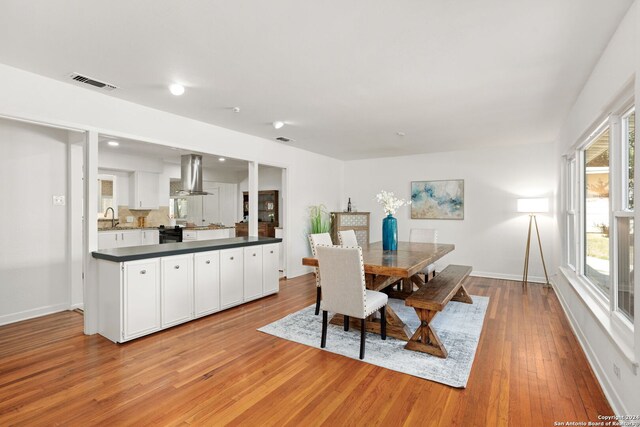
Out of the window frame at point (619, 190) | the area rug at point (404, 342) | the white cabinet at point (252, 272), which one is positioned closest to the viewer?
the window frame at point (619, 190)

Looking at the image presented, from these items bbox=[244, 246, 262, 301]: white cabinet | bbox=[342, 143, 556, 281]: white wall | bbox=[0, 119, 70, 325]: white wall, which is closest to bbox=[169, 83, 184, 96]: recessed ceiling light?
bbox=[0, 119, 70, 325]: white wall

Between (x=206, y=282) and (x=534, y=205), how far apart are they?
5.08m

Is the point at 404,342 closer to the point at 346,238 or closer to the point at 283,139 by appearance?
the point at 346,238

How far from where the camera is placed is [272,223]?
26.6 ft

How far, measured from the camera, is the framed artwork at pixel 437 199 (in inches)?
249

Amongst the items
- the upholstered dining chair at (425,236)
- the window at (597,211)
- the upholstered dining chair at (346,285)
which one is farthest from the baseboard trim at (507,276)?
the upholstered dining chair at (346,285)

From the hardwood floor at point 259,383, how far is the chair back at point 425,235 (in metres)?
1.91

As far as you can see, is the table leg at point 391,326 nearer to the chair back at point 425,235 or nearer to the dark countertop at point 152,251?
the dark countertop at point 152,251

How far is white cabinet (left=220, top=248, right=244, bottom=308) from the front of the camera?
396cm

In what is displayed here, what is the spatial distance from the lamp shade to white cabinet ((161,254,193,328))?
507 cm

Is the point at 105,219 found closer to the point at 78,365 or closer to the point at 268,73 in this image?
the point at 78,365

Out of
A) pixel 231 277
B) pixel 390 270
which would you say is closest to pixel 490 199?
pixel 390 270

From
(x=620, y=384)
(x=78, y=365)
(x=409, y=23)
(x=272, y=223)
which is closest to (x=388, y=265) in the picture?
(x=620, y=384)

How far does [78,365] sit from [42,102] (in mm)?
2307
